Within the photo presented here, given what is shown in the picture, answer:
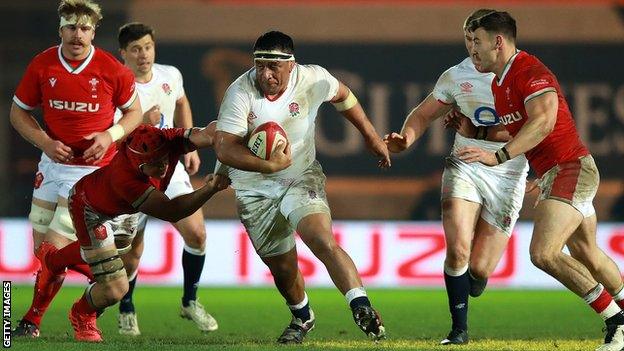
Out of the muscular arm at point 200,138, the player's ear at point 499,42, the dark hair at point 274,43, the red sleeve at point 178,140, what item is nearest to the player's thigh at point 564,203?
the player's ear at point 499,42

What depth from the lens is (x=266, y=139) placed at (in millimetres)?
8289

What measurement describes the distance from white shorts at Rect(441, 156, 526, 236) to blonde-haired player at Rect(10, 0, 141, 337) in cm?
213

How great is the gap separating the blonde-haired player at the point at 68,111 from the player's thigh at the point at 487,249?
243 centimetres

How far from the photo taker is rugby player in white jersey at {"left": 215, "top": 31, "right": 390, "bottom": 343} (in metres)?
8.30

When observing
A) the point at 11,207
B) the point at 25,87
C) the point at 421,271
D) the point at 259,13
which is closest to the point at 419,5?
the point at 259,13

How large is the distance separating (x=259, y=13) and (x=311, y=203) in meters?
7.50

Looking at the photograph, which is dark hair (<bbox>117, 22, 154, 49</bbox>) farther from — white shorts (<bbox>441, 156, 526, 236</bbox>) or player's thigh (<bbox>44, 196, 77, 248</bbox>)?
white shorts (<bbox>441, 156, 526, 236</bbox>)

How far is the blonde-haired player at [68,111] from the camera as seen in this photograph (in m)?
9.19

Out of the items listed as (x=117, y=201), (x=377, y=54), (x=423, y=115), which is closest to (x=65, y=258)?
(x=117, y=201)

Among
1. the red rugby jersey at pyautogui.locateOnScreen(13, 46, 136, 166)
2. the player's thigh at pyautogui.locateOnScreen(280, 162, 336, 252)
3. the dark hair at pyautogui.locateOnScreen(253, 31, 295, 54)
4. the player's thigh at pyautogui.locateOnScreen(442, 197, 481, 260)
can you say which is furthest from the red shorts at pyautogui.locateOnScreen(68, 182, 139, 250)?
the player's thigh at pyautogui.locateOnScreen(442, 197, 481, 260)

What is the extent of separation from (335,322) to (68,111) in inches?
114

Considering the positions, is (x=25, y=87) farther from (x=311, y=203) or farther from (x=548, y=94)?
(x=548, y=94)

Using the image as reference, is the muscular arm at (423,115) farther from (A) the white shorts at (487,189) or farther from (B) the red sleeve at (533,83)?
(B) the red sleeve at (533,83)

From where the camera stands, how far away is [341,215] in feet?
50.1
